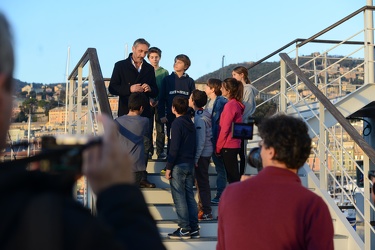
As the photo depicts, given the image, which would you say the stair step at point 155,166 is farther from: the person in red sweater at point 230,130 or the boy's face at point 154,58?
the boy's face at point 154,58

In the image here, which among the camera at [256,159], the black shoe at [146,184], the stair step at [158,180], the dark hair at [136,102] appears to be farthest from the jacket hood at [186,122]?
the camera at [256,159]

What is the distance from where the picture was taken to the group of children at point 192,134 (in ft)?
22.7

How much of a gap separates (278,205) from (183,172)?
3872mm

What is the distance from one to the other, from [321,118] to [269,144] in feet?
13.9

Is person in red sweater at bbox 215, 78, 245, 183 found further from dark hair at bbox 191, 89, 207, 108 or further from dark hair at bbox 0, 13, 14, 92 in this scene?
dark hair at bbox 0, 13, 14, 92

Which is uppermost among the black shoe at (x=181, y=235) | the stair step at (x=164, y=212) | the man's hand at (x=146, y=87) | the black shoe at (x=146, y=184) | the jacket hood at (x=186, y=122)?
the man's hand at (x=146, y=87)

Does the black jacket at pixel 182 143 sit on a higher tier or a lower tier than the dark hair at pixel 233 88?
lower

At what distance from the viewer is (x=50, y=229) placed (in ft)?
3.45

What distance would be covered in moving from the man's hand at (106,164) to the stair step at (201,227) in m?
5.78

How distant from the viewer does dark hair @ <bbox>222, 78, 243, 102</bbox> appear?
25.0 ft

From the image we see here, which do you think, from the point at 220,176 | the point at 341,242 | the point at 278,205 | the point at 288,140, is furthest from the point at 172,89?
the point at 278,205

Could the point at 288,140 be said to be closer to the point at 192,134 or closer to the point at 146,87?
the point at 192,134

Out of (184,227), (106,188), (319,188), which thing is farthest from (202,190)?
(106,188)

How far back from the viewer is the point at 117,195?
1312 mm
